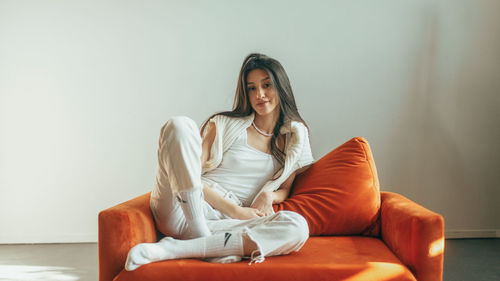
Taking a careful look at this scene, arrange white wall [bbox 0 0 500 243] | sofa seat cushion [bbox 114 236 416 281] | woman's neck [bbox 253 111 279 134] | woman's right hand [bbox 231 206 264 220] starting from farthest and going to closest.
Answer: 1. white wall [bbox 0 0 500 243]
2. woman's neck [bbox 253 111 279 134]
3. woman's right hand [bbox 231 206 264 220]
4. sofa seat cushion [bbox 114 236 416 281]

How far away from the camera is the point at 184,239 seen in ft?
4.92

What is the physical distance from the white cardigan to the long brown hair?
1.5 inches

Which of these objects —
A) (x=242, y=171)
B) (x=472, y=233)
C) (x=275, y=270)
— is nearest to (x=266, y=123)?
(x=242, y=171)

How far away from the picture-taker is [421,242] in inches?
53.0

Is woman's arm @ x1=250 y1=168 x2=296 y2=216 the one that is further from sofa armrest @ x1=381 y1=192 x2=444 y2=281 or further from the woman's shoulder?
sofa armrest @ x1=381 y1=192 x2=444 y2=281

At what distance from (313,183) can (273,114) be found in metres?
0.43

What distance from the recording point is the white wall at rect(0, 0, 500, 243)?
2.84 m

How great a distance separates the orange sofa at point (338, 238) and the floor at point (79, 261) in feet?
2.51

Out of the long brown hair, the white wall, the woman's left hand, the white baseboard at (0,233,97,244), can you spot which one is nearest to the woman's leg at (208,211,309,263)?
the woman's left hand

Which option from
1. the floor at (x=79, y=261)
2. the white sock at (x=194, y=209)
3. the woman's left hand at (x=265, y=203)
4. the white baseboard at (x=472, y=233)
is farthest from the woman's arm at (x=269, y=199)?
the white baseboard at (x=472, y=233)

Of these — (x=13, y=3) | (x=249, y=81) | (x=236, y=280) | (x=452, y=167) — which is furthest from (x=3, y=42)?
(x=452, y=167)

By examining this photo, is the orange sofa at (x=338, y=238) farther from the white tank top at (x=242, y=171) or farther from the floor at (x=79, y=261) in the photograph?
the floor at (x=79, y=261)

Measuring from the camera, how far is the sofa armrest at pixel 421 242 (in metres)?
1.34

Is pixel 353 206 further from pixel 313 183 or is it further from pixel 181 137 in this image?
pixel 181 137
